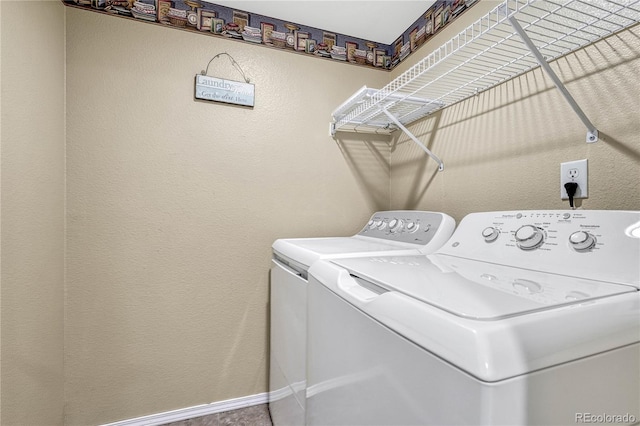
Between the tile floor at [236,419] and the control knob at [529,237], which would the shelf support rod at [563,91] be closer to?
the control knob at [529,237]

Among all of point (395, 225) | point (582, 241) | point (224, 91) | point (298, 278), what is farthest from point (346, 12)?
point (582, 241)

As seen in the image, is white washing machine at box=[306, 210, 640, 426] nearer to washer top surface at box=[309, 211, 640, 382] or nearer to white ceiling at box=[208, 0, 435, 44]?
washer top surface at box=[309, 211, 640, 382]

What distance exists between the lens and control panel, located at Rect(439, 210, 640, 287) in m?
0.70

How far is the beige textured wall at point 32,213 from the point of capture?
975 mm

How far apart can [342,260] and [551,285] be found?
54 centimetres

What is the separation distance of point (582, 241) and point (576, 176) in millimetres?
305

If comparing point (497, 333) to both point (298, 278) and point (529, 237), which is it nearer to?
point (529, 237)

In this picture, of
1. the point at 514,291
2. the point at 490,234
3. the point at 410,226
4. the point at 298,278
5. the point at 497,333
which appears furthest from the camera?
the point at 410,226

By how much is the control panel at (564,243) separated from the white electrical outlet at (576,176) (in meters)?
0.17

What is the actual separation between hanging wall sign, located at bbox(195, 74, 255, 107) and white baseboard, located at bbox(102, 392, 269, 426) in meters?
1.63

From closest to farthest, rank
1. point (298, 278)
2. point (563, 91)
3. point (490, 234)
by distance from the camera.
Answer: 1. point (563, 91)
2. point (490, 234)
3. point (298, 278)

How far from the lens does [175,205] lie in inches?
62.5

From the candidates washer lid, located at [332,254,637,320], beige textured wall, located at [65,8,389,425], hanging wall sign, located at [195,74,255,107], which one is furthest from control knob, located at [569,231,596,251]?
hanging wall sign, located at [195,74,255,107]
